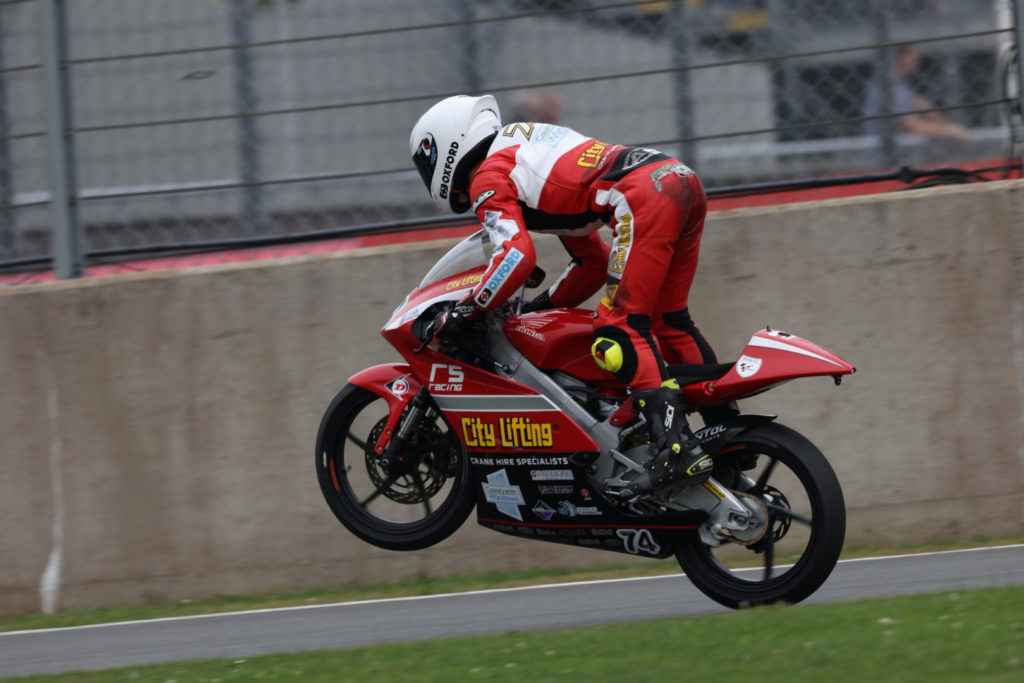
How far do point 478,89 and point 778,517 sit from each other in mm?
3059

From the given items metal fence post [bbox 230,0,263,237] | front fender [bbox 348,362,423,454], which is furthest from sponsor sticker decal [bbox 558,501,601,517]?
metal fence post [bbox 230,0,263,237]

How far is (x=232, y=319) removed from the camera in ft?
24.0

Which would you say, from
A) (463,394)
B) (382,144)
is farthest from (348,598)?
(382,144)

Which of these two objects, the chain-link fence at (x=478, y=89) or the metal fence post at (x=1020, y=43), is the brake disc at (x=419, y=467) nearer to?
the chain-link fence at (x=478, y=89)

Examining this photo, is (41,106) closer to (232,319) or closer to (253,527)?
(232,319)

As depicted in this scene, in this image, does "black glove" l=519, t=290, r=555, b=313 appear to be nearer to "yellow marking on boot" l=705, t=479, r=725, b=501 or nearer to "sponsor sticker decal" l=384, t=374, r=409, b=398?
"sponsor sticker decal" l=384, t=374, r=409, b=398

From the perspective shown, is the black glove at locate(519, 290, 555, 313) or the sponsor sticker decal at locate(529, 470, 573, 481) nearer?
the sponsor sticker decal at locate(529, 470, 573, 481)

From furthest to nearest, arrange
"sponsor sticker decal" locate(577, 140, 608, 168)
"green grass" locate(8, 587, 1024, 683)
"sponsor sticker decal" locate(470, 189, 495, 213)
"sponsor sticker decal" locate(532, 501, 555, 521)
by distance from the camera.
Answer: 1. "sponsor sticker decal" locate(532, 501, 555, 521)
2. "sponsor sticker decal" locate(577, 140, 608, 168)
3. "sponsor sticker decal" locate(470, 189, 495, 213)
4. "green grass" locate(8, 587, 1024, 683)

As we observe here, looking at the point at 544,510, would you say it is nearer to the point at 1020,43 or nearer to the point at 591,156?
the point at 591,156

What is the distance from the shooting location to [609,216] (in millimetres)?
5484

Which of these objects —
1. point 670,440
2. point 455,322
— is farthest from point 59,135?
point 670,440

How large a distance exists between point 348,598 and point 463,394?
6.40 feet

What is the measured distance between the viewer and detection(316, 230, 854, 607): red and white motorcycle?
523 cm

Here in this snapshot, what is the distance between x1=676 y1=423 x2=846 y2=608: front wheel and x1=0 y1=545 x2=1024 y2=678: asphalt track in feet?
1.04
